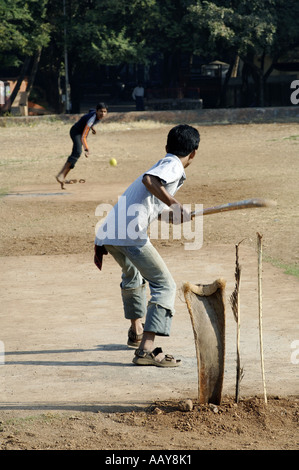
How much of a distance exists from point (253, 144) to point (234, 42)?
11.4 m

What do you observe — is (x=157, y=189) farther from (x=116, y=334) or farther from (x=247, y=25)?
(x=247, y=25)

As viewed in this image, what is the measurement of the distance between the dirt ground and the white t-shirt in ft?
2.48

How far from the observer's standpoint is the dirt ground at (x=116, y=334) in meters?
4.57

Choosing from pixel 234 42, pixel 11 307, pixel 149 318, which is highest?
pixel 234 42

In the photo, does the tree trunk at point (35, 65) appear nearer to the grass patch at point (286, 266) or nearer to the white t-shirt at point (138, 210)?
the grass patch at point (286, 266)

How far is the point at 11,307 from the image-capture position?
295 inches

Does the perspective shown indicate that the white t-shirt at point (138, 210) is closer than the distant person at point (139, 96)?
Yes

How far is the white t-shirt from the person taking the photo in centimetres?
535

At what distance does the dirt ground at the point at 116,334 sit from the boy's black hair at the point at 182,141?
1.21 metres

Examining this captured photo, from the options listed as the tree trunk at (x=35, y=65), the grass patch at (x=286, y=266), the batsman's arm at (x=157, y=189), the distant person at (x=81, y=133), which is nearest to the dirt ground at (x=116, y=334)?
the grass patch at (x=286, y=266)

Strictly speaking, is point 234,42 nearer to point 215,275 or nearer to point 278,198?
point 278,198

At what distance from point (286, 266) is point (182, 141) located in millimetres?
3989

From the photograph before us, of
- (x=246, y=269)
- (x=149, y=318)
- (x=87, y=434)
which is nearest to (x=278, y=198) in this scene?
(x=246, y=269)

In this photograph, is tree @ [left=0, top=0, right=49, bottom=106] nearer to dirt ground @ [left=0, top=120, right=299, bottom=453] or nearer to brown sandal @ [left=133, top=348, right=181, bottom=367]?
dirt ground @ [left=0, top=120, right=299, bottom=453]
